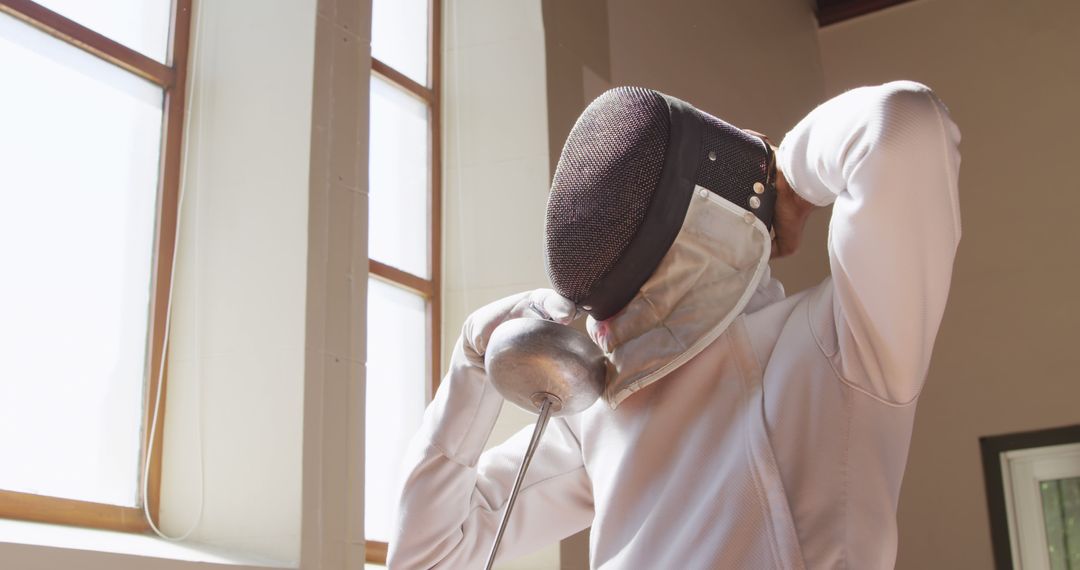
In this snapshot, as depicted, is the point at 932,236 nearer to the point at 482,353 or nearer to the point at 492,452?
the point at 482,353

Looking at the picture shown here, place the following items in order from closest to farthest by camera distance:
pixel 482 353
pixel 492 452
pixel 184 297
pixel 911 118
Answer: pixel 911 118 → pixel 482 353 → pixel 492 452 → pixel 184 297

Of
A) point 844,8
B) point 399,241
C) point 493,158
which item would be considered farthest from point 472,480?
point 844,8

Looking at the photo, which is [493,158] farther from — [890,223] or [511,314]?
[890,223]

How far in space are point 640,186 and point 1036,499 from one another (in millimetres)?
3877

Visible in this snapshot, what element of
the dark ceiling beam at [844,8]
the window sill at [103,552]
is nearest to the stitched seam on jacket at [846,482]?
the window sill at [103,552]

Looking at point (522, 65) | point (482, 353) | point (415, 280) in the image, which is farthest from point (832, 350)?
point (522, 65)

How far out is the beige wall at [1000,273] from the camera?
4434 mm

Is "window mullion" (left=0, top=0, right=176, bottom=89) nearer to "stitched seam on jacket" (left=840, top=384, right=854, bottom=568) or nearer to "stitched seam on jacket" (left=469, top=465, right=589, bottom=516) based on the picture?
"stitched seam on jacket" (left=469, top=465, right=589, bottom=516)

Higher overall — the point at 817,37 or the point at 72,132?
the point at 817,37

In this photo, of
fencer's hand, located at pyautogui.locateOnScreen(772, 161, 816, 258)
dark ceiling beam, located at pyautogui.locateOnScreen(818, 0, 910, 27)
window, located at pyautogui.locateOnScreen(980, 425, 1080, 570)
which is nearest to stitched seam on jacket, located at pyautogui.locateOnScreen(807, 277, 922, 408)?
fencer's hand, located at pyautogui.locateOnScreen(772, 161, 816, 258)

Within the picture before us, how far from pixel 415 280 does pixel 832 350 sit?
2.07 m

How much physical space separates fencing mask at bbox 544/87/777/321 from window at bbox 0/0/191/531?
1237 mm

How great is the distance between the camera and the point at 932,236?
0.90 m

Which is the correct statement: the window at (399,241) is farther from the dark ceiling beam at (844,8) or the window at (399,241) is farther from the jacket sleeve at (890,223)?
the dark ceiling beam at (844,8)
